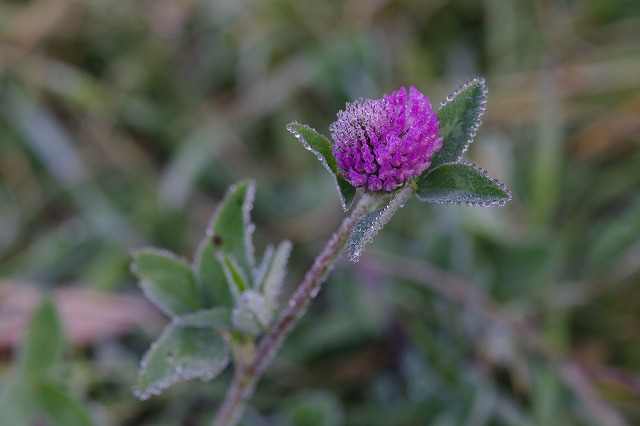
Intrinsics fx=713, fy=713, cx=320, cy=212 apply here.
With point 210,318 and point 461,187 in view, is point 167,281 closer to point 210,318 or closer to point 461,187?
point 210,318

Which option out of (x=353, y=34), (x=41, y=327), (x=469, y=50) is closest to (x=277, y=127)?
(x=353, y=34)

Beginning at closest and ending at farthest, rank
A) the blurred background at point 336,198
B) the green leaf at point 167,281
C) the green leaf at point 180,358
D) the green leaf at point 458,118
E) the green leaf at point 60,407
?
the green leaf at point 458,118
the green leaf at point 180,358
the green leaf at point 167,281
the green leaf at point 60,407
the blurred background at point 336,198

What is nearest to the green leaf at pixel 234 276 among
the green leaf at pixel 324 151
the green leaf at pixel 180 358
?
the green leaf at pixel 180 358

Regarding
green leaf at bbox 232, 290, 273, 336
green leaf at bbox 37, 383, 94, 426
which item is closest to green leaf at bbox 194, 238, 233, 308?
green leaf at bbox 232, 290, 273, 336

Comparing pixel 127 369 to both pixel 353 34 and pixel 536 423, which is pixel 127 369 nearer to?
pixel 536 423

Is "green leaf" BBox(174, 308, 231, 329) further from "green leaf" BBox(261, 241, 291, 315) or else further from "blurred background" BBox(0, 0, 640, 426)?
"blurred background" BBox(0, 0, 640, 426)

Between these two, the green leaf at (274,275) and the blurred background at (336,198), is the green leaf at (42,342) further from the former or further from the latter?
the green leaf at (274,275)

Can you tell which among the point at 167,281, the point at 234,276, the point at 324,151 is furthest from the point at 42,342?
the point at 324,151
